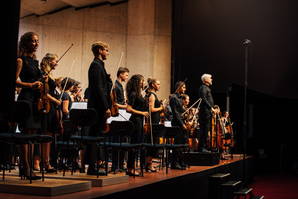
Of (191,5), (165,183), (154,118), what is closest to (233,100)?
(191,5)

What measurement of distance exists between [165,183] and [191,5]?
28.5ft

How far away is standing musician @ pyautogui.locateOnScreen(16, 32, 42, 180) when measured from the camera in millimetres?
4629

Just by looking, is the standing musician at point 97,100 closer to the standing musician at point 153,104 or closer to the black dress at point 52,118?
the black dress at point 52,118

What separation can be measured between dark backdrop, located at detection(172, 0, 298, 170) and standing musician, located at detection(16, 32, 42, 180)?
892 cm

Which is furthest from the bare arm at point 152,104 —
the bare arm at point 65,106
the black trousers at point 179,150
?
the bare arm at point 65,106

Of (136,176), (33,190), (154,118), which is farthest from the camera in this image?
(154,118)

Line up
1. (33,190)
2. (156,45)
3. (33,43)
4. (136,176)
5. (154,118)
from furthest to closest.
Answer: (156,45)
(154,118)
(136,176)
(33,43)
(33,190)

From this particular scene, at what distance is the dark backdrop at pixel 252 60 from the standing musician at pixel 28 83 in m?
8.92

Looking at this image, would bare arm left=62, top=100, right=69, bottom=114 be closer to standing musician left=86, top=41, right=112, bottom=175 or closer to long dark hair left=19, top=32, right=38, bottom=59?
standing musician left=86, top=41, right=112, bottom=175

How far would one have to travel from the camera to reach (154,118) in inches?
269


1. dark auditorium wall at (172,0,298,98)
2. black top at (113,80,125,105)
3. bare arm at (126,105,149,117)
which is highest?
dark auditorium wall at (172,0,298,98)

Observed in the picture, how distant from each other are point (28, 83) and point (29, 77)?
9 centimetres

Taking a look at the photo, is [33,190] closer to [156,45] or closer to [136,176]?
[136,176]

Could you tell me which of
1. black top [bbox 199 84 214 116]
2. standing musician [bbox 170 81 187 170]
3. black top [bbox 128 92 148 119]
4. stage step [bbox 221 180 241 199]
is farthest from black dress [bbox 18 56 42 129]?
black top [bbox 199 84 214 116]
